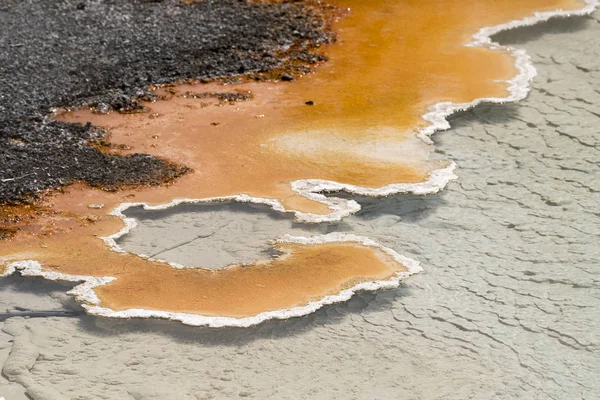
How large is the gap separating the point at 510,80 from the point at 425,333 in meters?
3.33

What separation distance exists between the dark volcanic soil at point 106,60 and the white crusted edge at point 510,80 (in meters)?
1.36

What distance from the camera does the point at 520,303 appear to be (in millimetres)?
4457

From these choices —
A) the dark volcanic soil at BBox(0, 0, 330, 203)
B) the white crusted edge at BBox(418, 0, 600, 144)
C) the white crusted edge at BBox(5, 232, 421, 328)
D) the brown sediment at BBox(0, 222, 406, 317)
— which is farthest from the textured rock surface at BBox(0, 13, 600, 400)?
the dark volcanic soil at BBox(0, 0, 330, 203)

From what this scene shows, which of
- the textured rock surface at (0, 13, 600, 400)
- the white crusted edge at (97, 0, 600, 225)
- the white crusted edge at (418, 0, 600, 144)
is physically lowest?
the textured rock surface at (0, 13, 600, 400)

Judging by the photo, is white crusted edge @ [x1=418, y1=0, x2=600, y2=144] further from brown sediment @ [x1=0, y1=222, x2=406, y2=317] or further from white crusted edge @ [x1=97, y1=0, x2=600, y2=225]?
brown sediment @ [x1=0, y1=222, x2=406, y2=317]

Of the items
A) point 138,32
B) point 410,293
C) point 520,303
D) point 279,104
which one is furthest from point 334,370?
point 138,32

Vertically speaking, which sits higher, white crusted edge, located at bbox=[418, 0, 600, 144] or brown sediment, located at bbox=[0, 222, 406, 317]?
white crusted edge, located at bbox=[418, 0, 600, 144]

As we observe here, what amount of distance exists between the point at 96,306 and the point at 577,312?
7.76ft

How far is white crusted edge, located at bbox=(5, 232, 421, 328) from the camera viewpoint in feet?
14.2

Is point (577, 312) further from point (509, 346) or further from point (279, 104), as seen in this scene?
point (279, 104)

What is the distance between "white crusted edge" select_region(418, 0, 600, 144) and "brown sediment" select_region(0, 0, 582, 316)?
0.08 metres

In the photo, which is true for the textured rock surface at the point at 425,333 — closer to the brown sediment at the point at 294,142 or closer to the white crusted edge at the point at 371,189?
the white crusted edge at the point at 371,189

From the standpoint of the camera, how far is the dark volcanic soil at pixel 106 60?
5.75 m

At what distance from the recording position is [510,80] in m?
7.01
